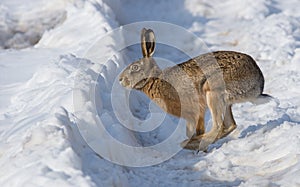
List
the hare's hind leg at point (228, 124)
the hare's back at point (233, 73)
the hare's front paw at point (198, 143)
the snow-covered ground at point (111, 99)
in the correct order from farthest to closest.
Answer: the hare's hind leg at point (228, 124)
the hare's front paw at point (198, 143)
the hare's back at point (233, 73)
the snow-covered ground at point (111, 99)

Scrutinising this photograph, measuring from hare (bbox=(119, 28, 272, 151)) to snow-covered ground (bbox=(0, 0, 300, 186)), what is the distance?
9.0 inches

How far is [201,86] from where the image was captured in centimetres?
595

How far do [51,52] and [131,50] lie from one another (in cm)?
129

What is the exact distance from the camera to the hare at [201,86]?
19.4 feet

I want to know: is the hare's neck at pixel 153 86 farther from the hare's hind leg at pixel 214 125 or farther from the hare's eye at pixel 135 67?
the hare's hind leg at pixel 214 125

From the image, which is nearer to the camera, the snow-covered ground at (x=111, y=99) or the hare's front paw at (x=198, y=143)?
the snow-covered ground at (x=111, y=99)

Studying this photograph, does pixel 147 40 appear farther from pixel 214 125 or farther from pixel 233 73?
pixel 214 125

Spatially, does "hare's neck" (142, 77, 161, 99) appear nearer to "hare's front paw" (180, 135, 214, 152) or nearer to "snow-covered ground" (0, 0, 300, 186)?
"snow-covered ground" (0, 0, 300, 186)

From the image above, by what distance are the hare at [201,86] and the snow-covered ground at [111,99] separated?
0.75 feet

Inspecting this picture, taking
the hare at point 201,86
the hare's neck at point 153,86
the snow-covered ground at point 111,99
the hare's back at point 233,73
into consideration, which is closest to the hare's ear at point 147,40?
the hare at point 201,86

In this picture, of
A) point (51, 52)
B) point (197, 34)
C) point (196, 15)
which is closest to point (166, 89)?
point (51, 52)

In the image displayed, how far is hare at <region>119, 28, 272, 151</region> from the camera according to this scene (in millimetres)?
5898

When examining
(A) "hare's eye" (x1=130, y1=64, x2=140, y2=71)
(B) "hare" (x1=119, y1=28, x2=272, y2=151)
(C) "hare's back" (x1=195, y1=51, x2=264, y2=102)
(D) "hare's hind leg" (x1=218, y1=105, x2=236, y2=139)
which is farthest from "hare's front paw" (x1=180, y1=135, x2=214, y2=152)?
(A) "hare's eye" (x1=130, y1=64, x2=140, y2=71)

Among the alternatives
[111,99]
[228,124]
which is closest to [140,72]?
[111,99]
